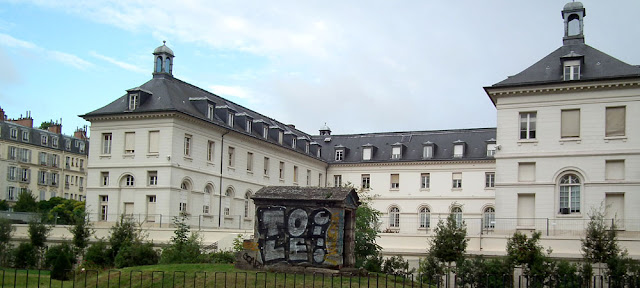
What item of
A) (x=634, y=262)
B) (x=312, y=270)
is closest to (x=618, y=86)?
(x=634, y=262)

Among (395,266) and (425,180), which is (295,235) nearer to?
(395,266)

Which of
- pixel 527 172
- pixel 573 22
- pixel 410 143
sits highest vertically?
Answer: pixel 573 22

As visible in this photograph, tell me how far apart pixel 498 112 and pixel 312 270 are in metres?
19.7

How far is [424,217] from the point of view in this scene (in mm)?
56094

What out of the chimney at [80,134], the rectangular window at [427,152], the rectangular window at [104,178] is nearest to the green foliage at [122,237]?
the rectangular window at [104,178]

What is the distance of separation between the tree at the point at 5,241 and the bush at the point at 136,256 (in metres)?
9.40

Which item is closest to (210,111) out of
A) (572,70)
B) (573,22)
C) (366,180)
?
(366,180)

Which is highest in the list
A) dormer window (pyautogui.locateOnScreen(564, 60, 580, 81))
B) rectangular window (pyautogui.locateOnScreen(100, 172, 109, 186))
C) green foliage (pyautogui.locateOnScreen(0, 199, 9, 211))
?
dormer window (pyautogui.locateOnScreen(564, 60, 580, 81))

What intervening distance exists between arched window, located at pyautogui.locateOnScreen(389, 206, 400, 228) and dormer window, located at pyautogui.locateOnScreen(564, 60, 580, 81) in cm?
2430

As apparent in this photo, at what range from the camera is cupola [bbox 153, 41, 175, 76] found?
44.9m

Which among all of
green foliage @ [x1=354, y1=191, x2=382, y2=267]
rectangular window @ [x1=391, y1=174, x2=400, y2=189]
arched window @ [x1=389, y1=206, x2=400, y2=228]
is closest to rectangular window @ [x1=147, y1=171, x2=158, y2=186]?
green foliage @ [x1=354, y1=191, x2=382, y2=267]

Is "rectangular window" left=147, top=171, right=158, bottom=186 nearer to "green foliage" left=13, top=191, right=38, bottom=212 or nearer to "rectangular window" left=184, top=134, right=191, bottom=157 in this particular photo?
"rectangular window" left=184, top=134, right=191, bottom=157

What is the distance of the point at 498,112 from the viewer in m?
36.3

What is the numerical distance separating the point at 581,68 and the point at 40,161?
5857cm
